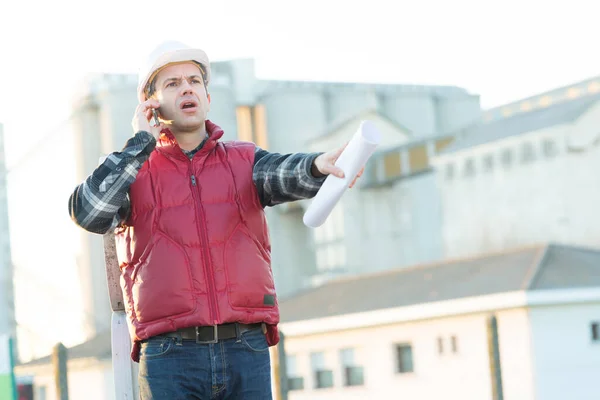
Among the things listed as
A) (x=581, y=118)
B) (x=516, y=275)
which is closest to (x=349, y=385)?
(x=516, y=275)

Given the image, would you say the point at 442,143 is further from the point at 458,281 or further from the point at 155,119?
the point at 155,119

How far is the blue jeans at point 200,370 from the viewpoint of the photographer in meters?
2.67

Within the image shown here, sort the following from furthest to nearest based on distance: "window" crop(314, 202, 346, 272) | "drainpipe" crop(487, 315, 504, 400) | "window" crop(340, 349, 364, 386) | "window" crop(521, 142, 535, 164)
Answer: "window" crop(314, 202, 346, 272)
"window" crop(521, 142, 535, 164)
"window" crop(340, 349, 364, 386)
"drainpipe" crop(487, 315, 504, 400)


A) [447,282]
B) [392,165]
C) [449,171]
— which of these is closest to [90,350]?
[447,282]

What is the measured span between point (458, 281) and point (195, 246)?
24045 mm

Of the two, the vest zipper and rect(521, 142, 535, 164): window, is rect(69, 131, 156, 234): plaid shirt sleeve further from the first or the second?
rect(521, 142, 535, 164): window

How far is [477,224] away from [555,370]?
1226 cm

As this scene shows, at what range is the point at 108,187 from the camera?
273 cm

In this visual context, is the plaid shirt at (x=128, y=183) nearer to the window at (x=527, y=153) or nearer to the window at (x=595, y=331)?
the window at (x=595, y=331)

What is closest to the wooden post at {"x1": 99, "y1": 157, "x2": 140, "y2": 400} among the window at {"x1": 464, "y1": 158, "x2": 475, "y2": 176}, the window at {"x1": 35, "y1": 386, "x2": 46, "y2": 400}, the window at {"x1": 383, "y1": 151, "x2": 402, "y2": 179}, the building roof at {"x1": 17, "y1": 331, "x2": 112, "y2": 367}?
the building roof at {"x1": 17, "y1": 331, "x2": 112, "y2": 367}

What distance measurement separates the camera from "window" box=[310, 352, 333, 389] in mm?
27031

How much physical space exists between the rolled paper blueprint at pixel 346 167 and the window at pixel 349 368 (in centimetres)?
2415

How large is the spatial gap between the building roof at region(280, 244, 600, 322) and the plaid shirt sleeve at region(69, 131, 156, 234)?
817 inches

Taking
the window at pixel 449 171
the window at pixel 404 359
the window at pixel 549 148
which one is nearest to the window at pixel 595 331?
the window at pixel 404 359
